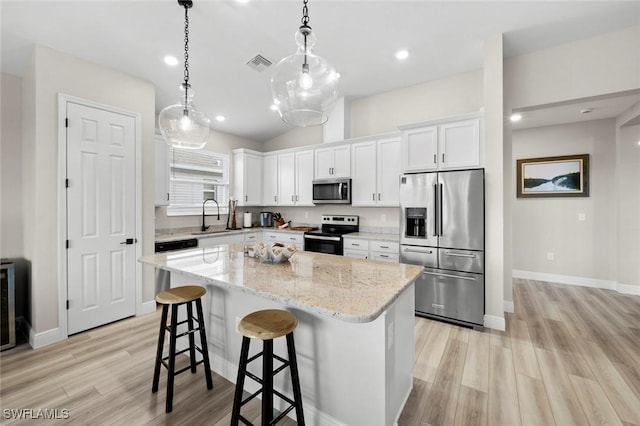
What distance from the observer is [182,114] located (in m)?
2.13

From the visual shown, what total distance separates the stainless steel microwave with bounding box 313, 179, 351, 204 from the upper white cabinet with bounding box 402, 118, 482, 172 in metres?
1.11

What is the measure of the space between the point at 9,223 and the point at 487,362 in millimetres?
5052

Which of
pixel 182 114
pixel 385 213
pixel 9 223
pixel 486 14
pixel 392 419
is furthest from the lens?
pixel 385 213

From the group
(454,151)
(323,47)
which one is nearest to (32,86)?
(323,47)

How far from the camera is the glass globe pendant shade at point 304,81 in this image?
5.22ft

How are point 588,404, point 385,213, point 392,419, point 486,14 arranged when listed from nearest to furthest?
1. point 392,419
2. point 588,404
3. point 486,14
4. point 385,213

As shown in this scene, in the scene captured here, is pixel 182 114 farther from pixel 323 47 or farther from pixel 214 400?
pixel 214 400

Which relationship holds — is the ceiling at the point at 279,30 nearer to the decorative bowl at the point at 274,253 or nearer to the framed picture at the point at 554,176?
the decorative bowl at the point at 274,253

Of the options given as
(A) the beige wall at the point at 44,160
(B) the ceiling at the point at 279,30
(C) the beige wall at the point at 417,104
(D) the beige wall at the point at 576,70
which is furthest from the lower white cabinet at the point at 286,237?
(D) the beige wall at the point at 576,70

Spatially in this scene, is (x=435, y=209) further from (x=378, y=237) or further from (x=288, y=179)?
(x=288, y=179)

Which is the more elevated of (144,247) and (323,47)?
(323,47)

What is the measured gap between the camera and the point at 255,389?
2004 millimetres

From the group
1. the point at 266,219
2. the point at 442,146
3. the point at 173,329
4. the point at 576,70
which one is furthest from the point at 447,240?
the point at 266,219

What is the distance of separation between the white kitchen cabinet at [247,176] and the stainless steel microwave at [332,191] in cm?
136
